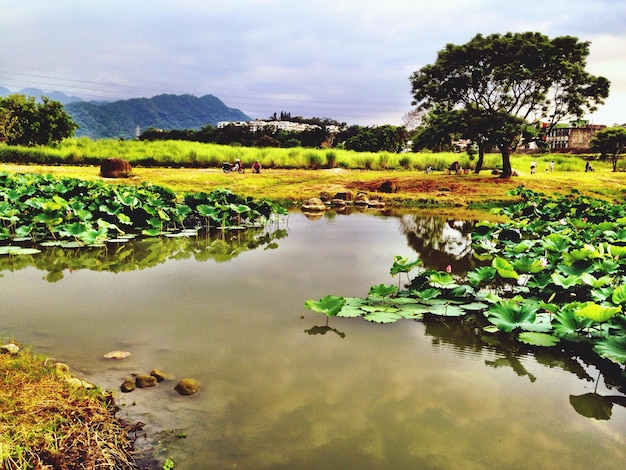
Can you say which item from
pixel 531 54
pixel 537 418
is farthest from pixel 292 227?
pixel 531 54

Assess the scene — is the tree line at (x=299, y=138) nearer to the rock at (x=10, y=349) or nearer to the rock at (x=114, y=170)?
the rock at (x=114, y=170)

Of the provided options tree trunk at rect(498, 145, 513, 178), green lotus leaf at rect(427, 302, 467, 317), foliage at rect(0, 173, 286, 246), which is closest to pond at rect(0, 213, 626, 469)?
green lotus leaf at rect(427, 302, 467, 317)

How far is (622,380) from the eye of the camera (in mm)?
3172

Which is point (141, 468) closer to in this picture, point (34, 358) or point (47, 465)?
point (47, 465)

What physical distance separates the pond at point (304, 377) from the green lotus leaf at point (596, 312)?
0.44 meters

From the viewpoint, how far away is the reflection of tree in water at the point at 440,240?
6.94m

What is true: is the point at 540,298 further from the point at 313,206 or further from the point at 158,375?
the point at 313,206

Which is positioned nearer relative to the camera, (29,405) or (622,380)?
(29,405)

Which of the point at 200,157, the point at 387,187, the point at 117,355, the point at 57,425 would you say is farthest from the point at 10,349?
the point at 200,157

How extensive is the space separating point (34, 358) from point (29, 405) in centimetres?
85

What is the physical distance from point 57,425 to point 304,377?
145 cm

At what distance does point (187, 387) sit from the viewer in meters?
2.86

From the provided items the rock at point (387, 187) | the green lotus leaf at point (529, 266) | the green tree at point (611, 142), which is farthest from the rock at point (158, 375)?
the green tree at point (611, 142)

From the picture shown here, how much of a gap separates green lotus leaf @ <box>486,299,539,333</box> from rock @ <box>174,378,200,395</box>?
84.9 inches
